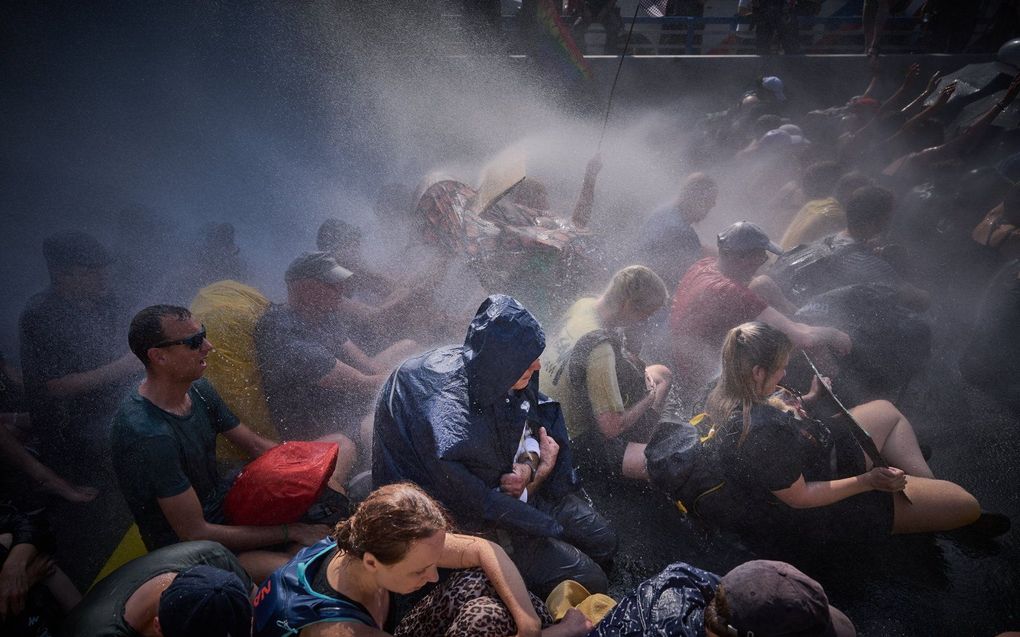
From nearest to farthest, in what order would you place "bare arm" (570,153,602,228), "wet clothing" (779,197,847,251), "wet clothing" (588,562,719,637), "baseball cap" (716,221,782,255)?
"wet clothing" (588,562,719,637) → "baseball cap" (716,221,782,255) → "wet clothing" (779,197,847,251) → "bare arm" (570,153,602,228)

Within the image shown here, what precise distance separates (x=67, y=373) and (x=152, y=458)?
201 cm

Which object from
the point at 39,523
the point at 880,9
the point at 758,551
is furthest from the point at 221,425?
the point at 880,9

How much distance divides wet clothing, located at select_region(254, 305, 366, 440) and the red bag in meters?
0.88

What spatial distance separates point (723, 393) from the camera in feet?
9.44

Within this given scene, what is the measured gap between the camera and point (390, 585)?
183cm

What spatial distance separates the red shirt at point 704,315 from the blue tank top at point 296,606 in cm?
327

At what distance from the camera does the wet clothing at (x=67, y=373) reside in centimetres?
352

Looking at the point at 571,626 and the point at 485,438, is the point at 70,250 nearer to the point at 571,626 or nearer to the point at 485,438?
the point at 485,438

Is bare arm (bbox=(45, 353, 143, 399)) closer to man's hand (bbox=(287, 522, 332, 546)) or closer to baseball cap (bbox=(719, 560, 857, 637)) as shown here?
man's hand (bbox=(287, 522, 332, 546))

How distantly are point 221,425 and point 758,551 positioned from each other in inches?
144

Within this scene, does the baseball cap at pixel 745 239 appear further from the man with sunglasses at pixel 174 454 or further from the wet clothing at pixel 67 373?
the wet clothing at pixel 67 373

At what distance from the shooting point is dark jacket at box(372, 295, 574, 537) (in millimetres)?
2264

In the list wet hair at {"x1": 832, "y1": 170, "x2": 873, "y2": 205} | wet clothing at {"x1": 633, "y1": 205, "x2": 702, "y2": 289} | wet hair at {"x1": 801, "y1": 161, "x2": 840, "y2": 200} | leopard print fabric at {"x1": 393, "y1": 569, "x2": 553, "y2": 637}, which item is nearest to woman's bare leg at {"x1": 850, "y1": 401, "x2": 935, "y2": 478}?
wet clothing at {"x1": 633, "y1": 205, "x2": 702, "y2": 289}

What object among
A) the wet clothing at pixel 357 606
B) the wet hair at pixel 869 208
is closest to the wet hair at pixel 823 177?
the wet hair at pixel 869 208
